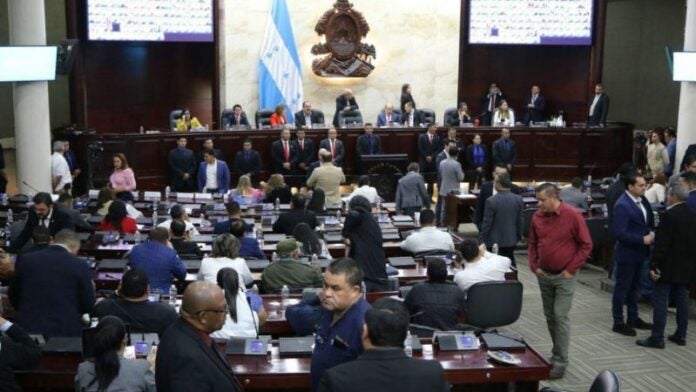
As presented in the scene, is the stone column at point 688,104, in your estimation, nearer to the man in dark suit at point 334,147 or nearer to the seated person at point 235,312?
the man in dark suit at point 334,147

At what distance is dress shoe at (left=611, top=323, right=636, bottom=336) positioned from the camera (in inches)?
Result: 325

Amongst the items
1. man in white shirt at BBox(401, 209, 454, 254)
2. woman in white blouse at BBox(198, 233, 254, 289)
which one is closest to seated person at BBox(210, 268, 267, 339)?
woman in white blouse at BBox(198, 233, 254, 289)

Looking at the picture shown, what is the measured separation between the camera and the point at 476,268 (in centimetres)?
693

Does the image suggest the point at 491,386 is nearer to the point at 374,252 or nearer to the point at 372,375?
the point at 374,252

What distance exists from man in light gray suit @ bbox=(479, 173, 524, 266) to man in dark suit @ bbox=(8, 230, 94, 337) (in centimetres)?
478

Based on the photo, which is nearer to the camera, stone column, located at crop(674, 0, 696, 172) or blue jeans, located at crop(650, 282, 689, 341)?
blue jeans, located at crop(650, 282, 689, 341)

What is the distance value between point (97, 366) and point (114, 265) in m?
3.45

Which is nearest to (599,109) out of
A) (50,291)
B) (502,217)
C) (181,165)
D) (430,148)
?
(430,148)

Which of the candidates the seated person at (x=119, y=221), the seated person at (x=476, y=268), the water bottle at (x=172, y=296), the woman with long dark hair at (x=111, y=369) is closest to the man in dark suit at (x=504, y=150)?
the seated person at (x=119, y=221)

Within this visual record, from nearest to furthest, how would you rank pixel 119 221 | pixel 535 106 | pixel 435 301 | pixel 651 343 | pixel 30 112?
pixel 435 301 → pixel 651 343 → pixel 119 221 → pixel 30 112 → pixel 535 106

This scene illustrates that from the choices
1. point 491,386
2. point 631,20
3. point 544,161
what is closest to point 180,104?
point 544,161

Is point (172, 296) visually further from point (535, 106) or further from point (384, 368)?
point (535, 106)

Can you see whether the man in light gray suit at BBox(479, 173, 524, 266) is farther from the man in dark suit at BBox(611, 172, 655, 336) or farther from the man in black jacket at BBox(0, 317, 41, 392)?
the man in black jacket at BBox(0, 317, 41, 392)

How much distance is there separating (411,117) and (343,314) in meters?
13.1
